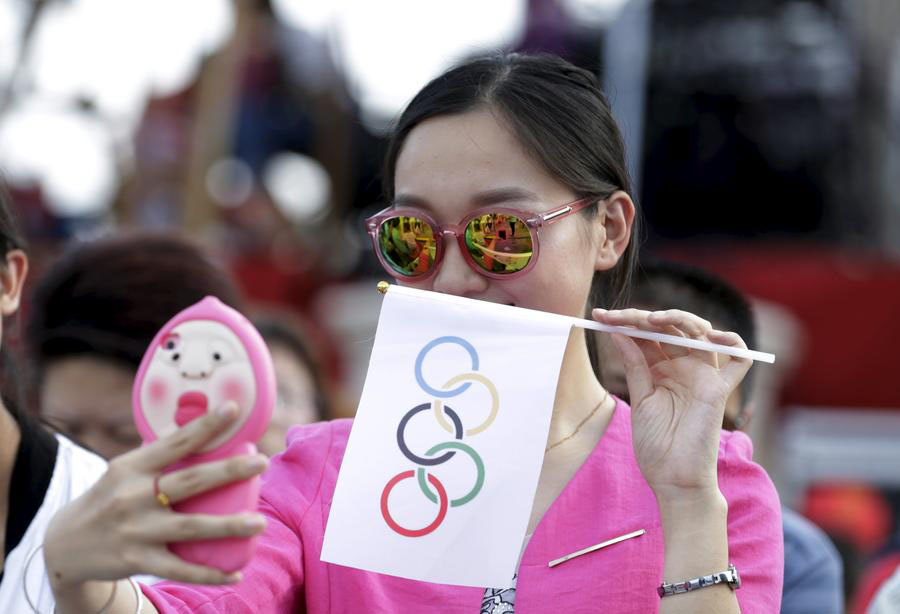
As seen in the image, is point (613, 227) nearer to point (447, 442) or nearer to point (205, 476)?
point (447, 442)

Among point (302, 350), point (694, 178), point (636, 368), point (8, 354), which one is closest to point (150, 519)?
point (636, 368)

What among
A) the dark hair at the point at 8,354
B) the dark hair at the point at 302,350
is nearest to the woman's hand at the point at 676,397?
the dark hair at the point at 8,354

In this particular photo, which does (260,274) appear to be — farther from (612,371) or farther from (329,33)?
(612,371)

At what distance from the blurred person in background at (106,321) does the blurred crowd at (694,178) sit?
2.33 m

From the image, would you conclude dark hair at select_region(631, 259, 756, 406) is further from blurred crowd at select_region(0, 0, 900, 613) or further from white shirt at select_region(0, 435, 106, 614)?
blurred crowd at select_region(0, 0, 900, 613)

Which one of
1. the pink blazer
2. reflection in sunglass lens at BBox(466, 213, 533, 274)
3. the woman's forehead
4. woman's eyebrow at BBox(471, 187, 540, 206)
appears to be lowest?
the pink blazer

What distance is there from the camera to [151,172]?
8.13 m

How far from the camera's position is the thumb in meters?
1.90

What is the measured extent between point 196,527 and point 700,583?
730mm

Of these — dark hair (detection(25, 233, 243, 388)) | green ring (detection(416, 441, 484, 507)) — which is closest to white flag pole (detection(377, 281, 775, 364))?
green ring (detection(416, 441, 484, 507))

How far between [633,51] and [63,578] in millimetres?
5728

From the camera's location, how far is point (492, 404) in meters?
1.85

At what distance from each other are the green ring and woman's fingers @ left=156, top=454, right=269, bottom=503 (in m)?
0.43

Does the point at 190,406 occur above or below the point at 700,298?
above
